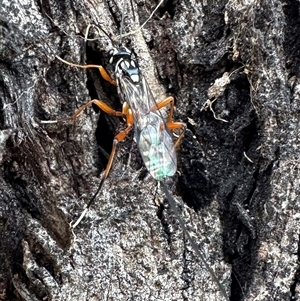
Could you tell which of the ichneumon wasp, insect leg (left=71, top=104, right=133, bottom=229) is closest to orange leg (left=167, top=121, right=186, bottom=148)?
the ichneumon wasp

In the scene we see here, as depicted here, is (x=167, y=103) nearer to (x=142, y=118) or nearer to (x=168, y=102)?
(x=168, y=102)

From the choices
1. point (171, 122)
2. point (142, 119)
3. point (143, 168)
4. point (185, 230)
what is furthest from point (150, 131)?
point (185, 230)

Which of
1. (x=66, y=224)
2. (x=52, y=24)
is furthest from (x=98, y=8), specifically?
(x=66, y=224)

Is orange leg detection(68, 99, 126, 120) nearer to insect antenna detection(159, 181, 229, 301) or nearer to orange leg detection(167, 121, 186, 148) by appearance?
orange leg detection(167, 121, 186, 148)

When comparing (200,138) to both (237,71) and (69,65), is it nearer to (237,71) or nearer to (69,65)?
(237,71)

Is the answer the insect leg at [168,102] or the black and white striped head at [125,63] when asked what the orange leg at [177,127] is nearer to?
the insect leg at [168,102]

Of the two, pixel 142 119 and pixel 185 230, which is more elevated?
pixel 142 119

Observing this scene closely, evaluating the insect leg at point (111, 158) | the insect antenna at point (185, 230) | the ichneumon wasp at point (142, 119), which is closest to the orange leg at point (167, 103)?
the ichneumon wasp at point (142, 119)
